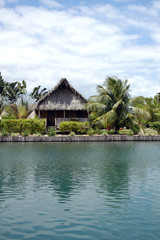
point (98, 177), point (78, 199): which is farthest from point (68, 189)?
point (98, 177)

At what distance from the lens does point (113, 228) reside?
7.16 m

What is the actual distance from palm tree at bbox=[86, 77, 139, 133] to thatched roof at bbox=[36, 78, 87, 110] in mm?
2164

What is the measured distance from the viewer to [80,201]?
30.7ft

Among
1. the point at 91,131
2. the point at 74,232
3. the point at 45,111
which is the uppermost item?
the point at 45,111

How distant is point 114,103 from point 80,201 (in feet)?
82.2

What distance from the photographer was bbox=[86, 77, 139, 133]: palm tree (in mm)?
33219

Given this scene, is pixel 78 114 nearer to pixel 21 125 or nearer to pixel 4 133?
pixel 21 125

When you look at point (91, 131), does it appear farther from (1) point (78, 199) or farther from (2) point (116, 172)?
(1) point (78, 199)

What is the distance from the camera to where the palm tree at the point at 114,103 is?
33219 mm

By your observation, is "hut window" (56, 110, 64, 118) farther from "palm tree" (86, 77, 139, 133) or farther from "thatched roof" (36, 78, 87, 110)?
"palm tree" (86, 77, 139, 133)

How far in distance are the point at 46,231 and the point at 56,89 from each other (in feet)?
96.8

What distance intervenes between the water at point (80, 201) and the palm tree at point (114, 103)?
16.8 metres

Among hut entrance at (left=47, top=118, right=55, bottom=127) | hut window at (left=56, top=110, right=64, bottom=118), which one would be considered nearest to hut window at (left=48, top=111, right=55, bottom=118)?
hut entrance at (left=47, top=118, right=55, bottom=127)

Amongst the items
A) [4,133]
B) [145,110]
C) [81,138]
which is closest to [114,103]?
[145,110]
